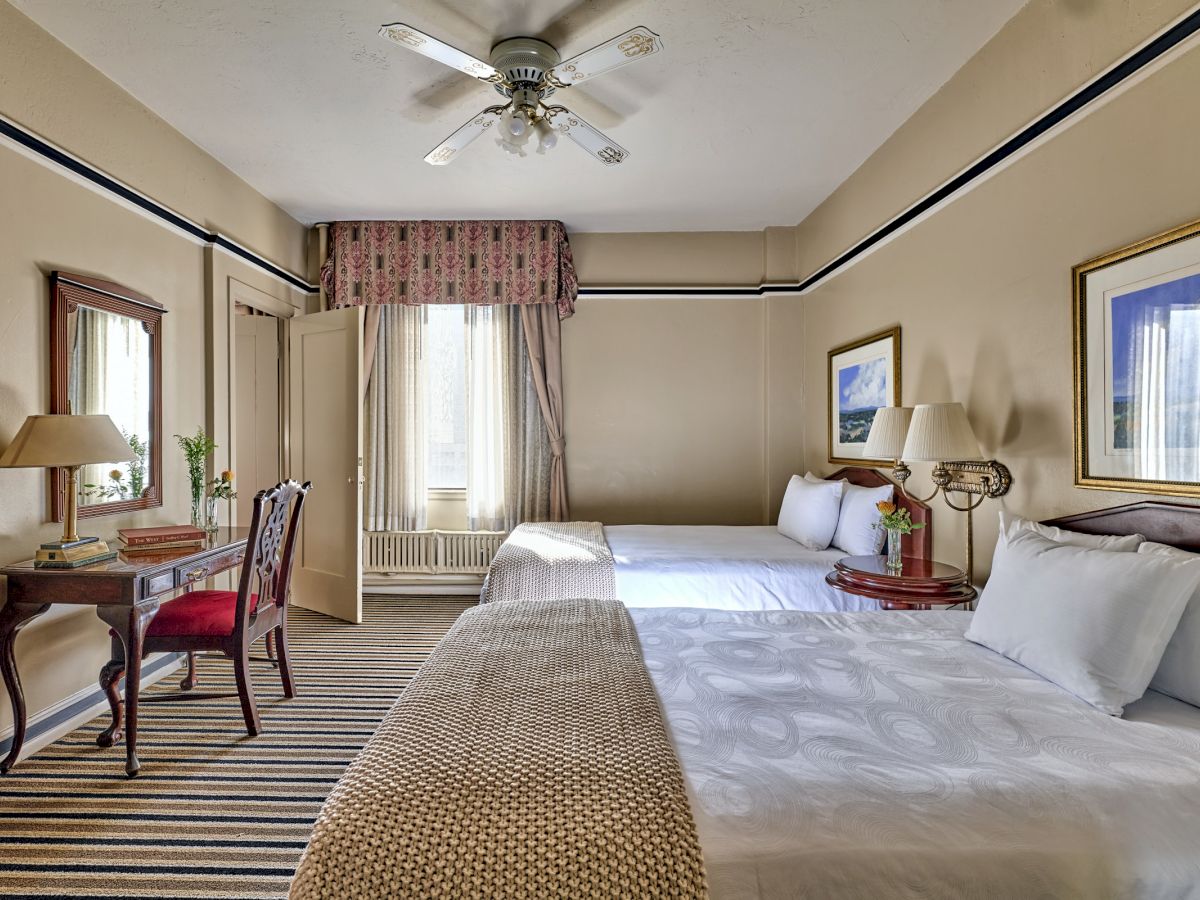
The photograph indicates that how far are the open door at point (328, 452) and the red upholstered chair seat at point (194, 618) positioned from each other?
4.65 ft

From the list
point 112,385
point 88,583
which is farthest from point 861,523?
point 112,385

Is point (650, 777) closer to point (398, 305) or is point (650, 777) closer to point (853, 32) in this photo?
point (853, 32)

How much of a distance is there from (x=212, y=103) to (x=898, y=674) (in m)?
3.69

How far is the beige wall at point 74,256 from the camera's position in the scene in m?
2.40

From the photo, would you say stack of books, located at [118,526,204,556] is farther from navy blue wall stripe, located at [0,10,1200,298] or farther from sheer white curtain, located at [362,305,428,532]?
sheer white curtain, located at [362,305,428,532]

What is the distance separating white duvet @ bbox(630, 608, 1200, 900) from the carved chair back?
1869 mm

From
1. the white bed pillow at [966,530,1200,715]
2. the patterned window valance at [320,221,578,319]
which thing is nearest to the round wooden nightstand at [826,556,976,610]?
the white bed pillow at [966,530,1200,715]

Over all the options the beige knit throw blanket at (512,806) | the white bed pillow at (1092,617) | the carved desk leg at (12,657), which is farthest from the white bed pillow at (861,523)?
the carved desk leg at (12,657)

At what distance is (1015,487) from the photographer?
96.8 inches

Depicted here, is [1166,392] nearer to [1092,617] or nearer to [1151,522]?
[1151,522]

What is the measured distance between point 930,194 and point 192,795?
3.90m

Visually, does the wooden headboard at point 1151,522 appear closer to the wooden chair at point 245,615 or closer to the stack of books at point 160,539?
the wooden chair at point 245,615

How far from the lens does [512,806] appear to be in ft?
3.30

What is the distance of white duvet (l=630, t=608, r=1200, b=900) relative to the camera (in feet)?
3.09
